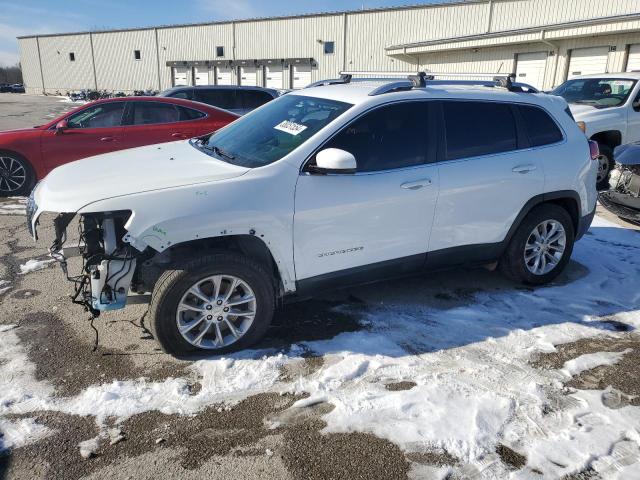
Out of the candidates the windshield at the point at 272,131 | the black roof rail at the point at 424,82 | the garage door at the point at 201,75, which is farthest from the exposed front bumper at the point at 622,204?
the garage door at the point at 201,75

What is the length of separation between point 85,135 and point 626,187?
784 centimetres

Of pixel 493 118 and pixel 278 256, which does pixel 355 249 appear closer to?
pixel 278 256

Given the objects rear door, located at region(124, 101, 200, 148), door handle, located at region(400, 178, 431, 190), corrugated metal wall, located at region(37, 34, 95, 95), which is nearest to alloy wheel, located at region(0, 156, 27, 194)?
rear door, located at region(124, 101, 200, 148)

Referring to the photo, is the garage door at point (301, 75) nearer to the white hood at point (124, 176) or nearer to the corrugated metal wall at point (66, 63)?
the corrugated metal wall at point (66, 63)

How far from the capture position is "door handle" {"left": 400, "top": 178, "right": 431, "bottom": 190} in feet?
12.6

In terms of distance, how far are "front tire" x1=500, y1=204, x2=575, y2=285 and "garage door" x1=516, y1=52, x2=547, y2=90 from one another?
18201 mm

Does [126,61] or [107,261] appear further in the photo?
[126,61]

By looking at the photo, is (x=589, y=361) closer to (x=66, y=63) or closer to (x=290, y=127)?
(x=290, y=127)

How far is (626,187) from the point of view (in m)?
6.72

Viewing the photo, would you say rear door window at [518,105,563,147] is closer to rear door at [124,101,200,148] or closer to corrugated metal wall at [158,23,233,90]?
rear door at [124,101,200,148]

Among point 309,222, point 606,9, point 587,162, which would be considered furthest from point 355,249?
point 606,9

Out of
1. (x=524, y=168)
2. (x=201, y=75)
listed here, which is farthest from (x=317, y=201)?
(x=201, y=75)

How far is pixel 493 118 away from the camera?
14.5ft

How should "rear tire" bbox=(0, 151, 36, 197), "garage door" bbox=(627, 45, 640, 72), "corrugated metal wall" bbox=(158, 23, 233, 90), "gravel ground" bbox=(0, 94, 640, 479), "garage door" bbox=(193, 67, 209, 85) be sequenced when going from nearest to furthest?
"gravel ground" bbox=(0, 94, 640, 479), "rear tire" bbox=(0, 151, 36, 197), "garage door" bbox=(627, 45, 640, 72), "corrugated metal wall" bbox=(158, 23, 233, 90), "garage door" bbox=(193, 67, 209, 85)
